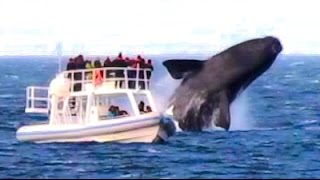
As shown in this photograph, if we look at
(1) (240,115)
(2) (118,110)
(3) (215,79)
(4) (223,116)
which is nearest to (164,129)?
(2) (118,110)

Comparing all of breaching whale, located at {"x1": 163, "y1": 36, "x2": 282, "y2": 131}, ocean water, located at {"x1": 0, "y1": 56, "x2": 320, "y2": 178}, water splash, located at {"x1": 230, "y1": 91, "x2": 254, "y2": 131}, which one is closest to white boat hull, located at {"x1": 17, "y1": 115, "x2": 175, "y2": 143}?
ocean water, located at {"x1": 0, "y1": 56, "x2": 320, "y2": 178}

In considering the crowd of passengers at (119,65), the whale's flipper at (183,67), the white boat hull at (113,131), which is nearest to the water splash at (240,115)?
the whale's flipper at (183,67)

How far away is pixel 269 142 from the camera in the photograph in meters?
41.0

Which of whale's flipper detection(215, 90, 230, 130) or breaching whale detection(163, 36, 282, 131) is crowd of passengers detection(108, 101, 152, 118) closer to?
breaching whale detection(163, 36, 282, 131)

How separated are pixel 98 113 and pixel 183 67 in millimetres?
6658

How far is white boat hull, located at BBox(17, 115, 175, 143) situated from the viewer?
38094 millimetres

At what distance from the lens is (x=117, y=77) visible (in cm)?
4053

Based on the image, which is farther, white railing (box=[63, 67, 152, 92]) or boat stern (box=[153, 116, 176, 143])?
white railing (box=[63, 67, 152, 92])

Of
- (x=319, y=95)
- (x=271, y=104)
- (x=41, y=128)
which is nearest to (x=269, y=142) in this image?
(x=41, y=128)

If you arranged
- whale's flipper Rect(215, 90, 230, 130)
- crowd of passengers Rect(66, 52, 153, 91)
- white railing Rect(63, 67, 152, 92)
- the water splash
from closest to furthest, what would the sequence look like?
white railing Rect(63, 67, 152, 92) → crowd of passengers Rect(66, 52, 153, 91) → whale's flipper Rect(215, 90, 230, 130) → the water splash

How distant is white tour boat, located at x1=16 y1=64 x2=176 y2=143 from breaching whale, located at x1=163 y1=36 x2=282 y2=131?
2830 millimetres

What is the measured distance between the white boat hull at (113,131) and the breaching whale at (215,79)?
18.9 feet

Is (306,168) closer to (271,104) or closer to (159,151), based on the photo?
(159,151)

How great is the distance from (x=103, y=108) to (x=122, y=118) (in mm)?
2858
